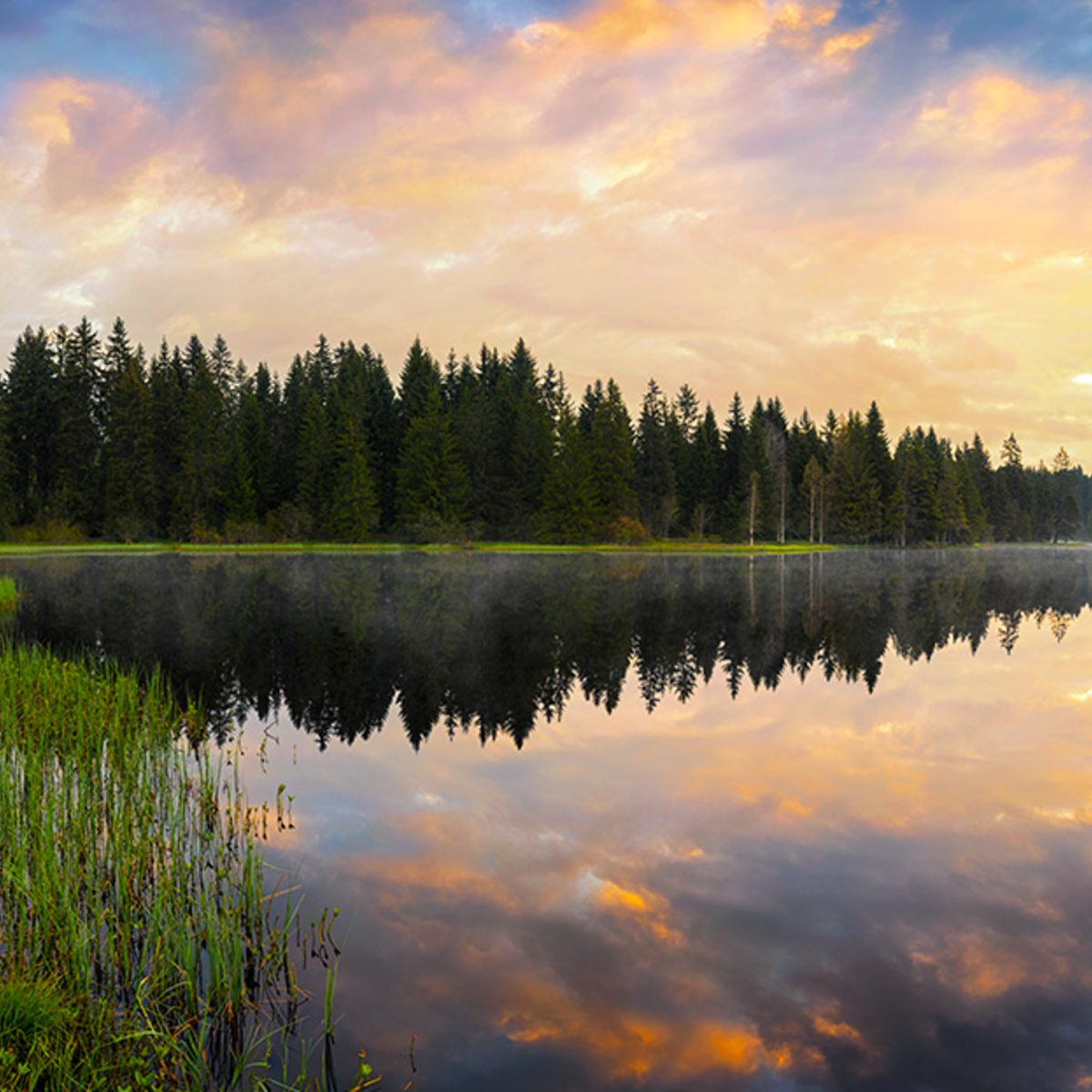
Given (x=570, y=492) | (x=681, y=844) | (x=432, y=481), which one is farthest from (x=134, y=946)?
(x=570, y=492)

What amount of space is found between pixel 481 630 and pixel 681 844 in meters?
17.3

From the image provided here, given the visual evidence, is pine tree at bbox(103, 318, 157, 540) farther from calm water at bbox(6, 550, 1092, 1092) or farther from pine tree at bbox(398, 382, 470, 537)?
calm water at bbox(6, 550, 1092, 1092)

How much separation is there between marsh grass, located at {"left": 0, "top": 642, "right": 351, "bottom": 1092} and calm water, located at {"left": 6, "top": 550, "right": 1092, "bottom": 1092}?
2.24 ft

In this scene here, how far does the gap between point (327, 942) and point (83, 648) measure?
1636cm

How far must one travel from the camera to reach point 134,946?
247 inches

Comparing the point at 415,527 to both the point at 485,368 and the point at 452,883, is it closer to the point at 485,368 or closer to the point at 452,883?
the point at 485,368


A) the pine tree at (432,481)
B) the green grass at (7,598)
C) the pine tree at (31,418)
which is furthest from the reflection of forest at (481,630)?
the pine tree at (31,418)

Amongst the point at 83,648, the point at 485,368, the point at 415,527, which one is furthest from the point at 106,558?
the point at 485,368

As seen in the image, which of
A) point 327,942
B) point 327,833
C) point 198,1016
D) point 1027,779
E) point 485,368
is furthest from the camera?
point 485,368

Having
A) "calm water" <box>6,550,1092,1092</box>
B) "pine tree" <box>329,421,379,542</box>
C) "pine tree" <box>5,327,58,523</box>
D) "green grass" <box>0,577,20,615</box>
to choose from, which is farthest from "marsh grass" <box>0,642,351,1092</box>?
"pine tree" <box>5,327,58,523</box>

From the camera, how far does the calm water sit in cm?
578

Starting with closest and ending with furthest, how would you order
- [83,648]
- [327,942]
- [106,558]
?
[327,942], [83,648], [106,558]

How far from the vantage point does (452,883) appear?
26.9ft

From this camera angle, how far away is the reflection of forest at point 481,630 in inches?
691
